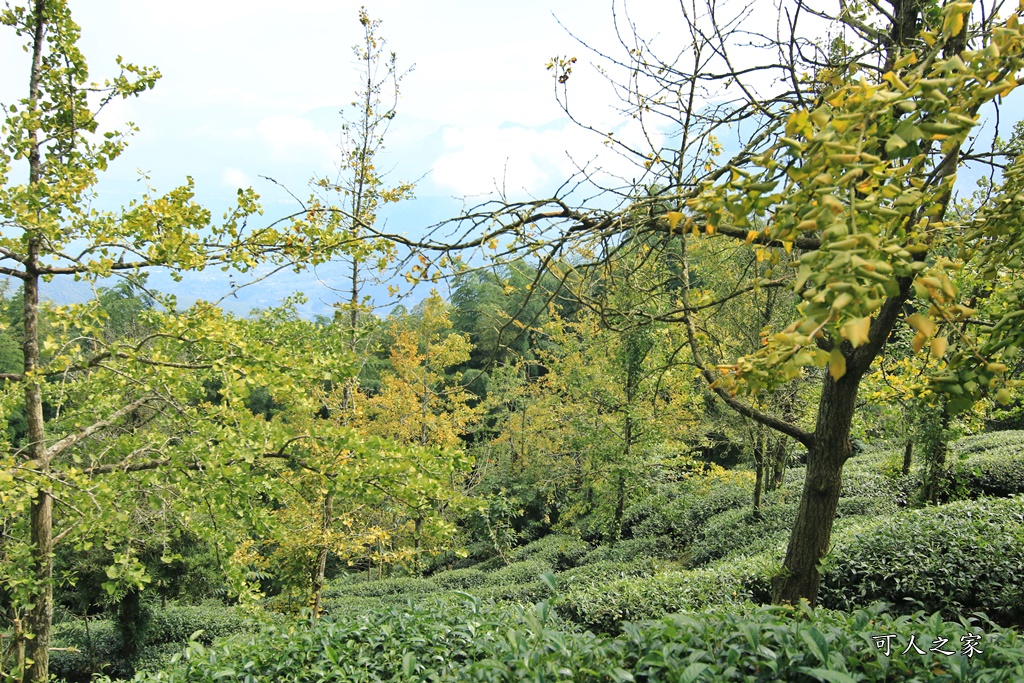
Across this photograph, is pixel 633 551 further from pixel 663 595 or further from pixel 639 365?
pixel 663 595

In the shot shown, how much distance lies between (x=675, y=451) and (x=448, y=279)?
8.34 meters

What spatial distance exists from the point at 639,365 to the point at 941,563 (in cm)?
503

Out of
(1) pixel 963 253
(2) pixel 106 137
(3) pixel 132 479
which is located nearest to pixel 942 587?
(1) pixel 963 253

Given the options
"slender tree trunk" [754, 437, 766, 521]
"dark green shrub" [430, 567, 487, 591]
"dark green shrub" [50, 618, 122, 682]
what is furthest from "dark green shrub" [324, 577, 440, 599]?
"slender tree trunk" [754, 437, 766, 521]

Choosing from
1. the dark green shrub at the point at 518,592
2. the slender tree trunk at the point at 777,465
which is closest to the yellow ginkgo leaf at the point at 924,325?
the slender tree trunk at the point at 777,465

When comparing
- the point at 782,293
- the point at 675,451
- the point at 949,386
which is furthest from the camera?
the point at 675,451

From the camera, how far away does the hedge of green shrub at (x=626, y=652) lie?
2.03m

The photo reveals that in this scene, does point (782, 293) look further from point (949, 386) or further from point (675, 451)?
A: point (949, 386)

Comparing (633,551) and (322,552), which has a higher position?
(322,552)

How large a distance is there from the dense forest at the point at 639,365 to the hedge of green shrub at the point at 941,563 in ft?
0.11

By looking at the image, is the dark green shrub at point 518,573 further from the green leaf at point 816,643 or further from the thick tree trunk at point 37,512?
the green leaf at point 816,643

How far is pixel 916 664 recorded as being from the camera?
6.91 ft

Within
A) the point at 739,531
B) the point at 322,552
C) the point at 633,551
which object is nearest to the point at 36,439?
the point at 322,552

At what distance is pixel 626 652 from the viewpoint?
2393 mm
